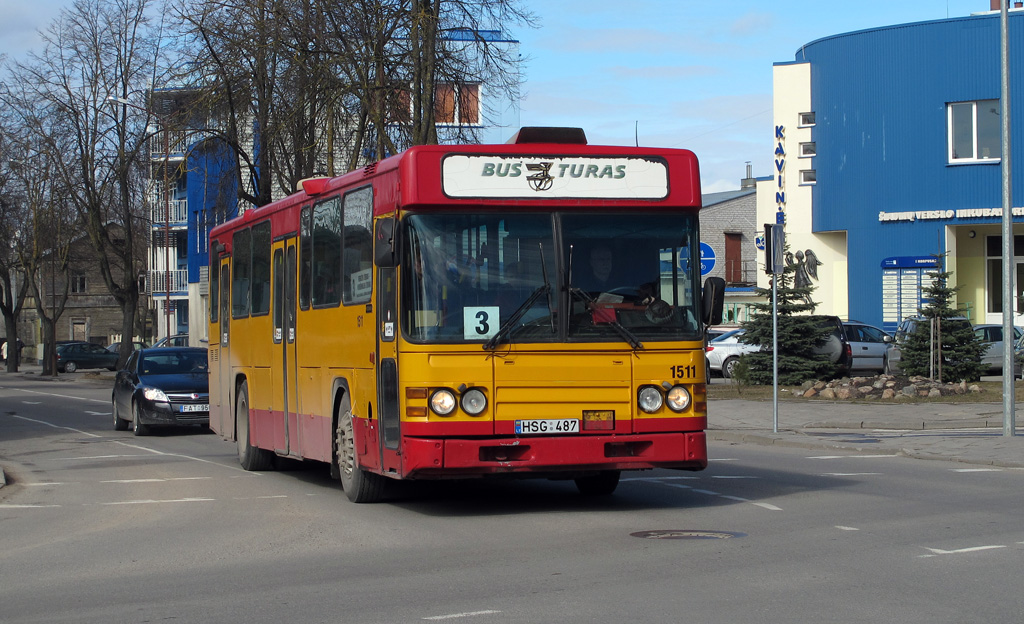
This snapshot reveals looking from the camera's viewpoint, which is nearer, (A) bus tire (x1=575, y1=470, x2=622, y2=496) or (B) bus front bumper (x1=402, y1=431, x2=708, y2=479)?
(B) bus front bumper (x1=402, y1=431, x2=708, y2=479)

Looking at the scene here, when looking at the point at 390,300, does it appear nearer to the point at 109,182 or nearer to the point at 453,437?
the point at 453,437

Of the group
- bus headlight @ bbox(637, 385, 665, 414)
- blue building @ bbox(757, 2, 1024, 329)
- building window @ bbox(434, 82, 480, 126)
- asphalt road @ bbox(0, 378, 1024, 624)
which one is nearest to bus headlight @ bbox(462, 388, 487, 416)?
asphalt road @ bbox(0, 378, 1024, 624)

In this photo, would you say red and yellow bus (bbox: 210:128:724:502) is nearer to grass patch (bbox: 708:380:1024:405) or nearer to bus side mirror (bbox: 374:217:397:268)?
bus side mirror (bbox: 374:217:397:268)

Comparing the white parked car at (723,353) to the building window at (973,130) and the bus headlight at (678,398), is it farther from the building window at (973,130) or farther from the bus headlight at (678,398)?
the bus headlight at (678,398)

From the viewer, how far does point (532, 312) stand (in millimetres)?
10469

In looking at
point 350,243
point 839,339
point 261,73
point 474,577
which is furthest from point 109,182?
point 474,577

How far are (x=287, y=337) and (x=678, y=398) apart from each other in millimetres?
4980

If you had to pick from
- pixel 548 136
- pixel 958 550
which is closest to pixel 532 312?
pixel 548 136

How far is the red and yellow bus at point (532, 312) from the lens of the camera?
10352mm

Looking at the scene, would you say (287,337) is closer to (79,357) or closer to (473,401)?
(473,401)

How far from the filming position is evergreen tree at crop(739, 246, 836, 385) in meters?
30.3

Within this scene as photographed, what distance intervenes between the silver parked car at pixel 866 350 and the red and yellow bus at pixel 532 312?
2636cm

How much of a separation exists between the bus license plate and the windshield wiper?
67cm

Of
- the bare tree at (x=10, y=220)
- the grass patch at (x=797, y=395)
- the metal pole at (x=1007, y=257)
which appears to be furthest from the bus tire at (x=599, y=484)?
the bare tree at (x=10, y=220)
